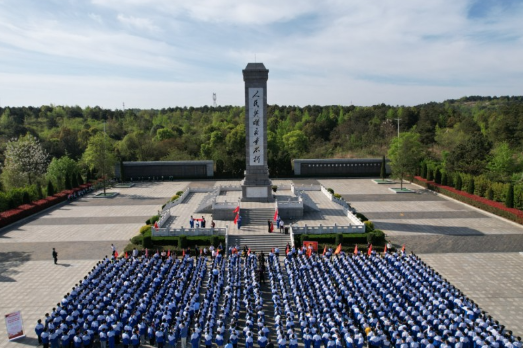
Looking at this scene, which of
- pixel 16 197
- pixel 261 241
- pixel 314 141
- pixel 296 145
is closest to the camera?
pixel 261 241

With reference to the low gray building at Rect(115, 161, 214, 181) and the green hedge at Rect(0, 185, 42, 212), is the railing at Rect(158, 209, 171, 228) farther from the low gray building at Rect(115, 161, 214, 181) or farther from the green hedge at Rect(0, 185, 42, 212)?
the low gray building at Rect(115, 161, 214, 181)

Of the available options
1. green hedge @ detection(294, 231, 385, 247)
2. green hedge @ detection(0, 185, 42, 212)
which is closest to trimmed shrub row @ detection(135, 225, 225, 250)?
green hedge @ detection(294, 231, 385, 247)

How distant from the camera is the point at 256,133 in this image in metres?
32.9

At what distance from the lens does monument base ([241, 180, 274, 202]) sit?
108 ft

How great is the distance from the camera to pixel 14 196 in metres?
34.9

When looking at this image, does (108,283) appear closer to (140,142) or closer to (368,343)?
(368,343)

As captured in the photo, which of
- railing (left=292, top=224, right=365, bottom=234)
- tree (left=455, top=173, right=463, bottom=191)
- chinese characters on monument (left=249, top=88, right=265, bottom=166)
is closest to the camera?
railing (left=292, top=224, right=365, bottom=234)

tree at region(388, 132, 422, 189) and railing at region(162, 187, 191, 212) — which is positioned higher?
tree at region(388, 132, 422, 189)

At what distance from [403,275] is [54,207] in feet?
106

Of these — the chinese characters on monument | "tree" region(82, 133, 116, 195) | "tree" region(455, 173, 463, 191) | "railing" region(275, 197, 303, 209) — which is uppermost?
the chinese characters on monument

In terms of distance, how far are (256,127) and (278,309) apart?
19.3m

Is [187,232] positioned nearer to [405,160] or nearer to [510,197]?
[510,197]

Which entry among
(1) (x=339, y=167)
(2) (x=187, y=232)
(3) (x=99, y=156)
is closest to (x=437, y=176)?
(1) (x=339, y=167)

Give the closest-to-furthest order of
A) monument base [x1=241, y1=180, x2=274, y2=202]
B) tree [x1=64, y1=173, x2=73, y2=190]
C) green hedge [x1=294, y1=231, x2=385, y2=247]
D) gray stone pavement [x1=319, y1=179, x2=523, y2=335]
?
gray stone pavement [x1=319, y1=179, x2=523, y2=335]
green hedge [x1=294, y1=231, x2=385, y2=247]
monument base [x1=241, y1=180, x2=274, y2=202]
tree [x1=64, y1=173, x2=73, y2=190]
